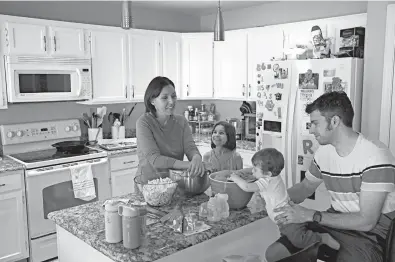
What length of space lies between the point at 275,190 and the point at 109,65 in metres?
2.82

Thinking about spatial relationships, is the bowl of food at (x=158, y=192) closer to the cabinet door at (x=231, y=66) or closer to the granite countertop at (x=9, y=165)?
the granite countertop at (x=9, y=165)

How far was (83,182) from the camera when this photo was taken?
360 centimetres

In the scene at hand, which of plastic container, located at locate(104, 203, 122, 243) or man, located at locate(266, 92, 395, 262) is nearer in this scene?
plastic container, located at locate(104, 203, 122, 243)

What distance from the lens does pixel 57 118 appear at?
4129mm

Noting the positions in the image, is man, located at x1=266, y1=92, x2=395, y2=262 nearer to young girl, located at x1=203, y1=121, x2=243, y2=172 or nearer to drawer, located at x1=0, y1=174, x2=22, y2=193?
young girl, located at x1=203, y1=121, x2=243, y2=172

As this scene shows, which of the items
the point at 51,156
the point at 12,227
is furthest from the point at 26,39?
the point at 12,227

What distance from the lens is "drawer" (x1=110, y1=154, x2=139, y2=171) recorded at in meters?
3.88

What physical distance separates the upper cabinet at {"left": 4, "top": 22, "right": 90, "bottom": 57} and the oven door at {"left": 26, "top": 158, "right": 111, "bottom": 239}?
1.08 m

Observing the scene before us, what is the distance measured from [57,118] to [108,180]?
3.04ft

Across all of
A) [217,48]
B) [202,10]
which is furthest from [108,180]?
[202,10]

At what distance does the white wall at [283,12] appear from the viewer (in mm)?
3842

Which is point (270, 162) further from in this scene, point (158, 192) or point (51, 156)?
point (51, 156)

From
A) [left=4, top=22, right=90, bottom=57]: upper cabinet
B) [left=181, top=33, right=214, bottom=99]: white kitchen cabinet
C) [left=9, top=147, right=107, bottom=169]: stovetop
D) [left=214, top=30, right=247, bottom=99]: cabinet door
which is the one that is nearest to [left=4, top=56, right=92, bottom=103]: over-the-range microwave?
[left=4, top=22, right=90, bottom=57]: upper cabinet

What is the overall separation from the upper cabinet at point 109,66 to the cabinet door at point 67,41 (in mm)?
145
